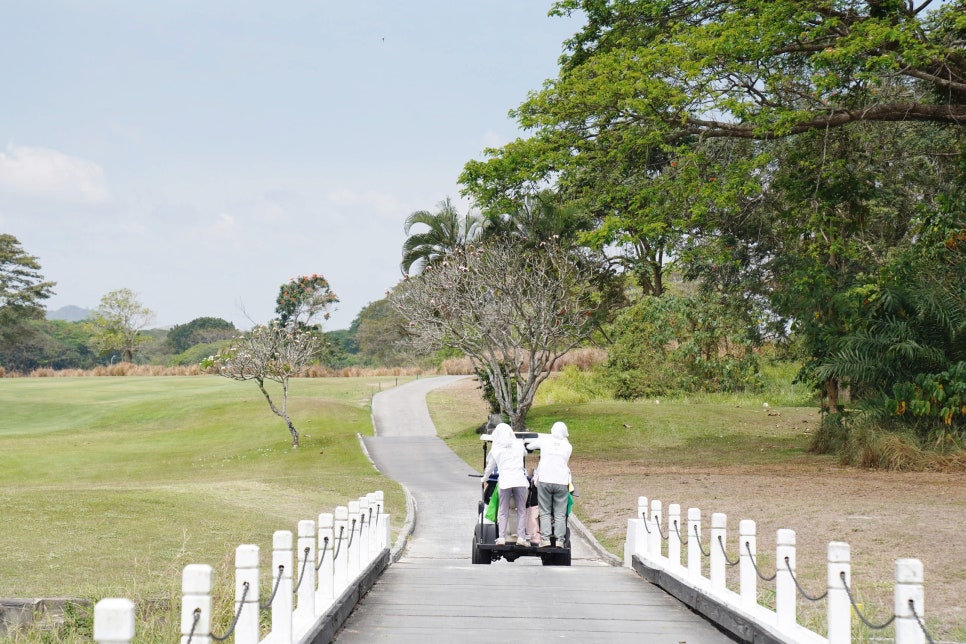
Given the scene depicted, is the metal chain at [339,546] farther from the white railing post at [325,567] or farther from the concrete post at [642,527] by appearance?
the concrete post at [642,527]

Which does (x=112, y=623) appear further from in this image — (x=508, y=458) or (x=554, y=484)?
(x=554, y=484)

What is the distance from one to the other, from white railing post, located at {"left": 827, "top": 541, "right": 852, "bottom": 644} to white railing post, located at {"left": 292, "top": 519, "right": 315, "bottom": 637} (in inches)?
144

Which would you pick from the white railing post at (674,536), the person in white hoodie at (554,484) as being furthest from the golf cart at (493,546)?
the white railing post at (674,536)

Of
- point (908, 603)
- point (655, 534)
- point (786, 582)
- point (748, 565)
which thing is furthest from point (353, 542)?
point (908, 603)

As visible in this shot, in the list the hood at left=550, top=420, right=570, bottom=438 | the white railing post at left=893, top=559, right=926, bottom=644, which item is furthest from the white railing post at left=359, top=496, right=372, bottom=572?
the white railing post at left=893, top=559, right=926, bottom=644

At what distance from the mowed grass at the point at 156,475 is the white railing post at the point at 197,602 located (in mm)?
4110

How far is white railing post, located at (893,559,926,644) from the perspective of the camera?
18.5 ft

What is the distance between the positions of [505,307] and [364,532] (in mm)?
23915

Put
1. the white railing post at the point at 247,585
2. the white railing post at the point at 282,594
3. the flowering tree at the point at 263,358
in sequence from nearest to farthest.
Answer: the white railing post at the point at 247,585 < the white railing post at the point at 282,594 < the flowering tree at the point at 263,358

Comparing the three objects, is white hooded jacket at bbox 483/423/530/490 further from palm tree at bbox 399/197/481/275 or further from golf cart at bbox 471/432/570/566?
palm tree at bbox 399/197/481/275

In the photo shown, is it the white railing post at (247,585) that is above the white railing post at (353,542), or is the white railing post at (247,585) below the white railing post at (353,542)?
above

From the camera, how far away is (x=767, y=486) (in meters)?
21.0

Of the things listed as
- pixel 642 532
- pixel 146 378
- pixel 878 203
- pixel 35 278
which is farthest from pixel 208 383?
pixel 642 532

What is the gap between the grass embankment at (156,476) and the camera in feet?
41.9
